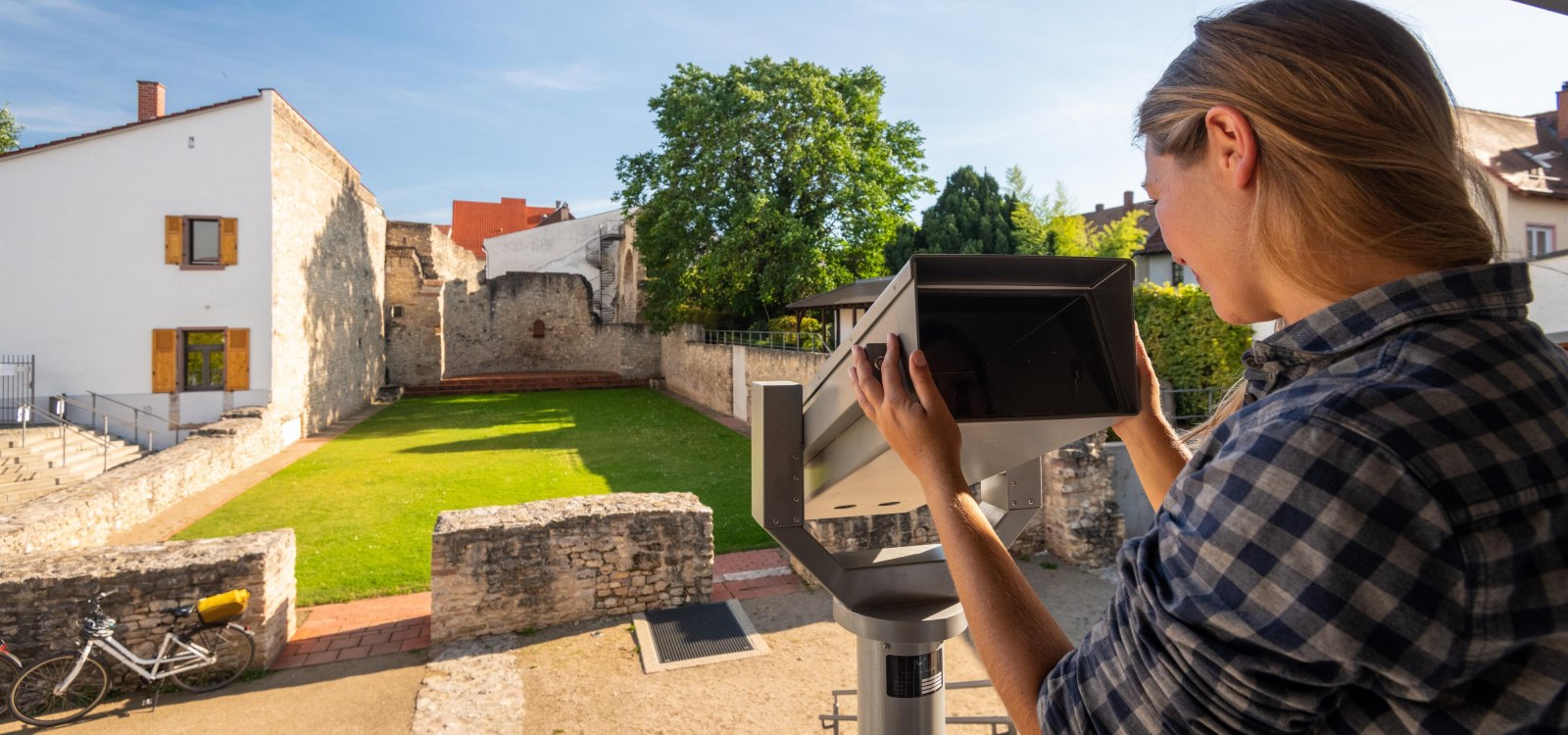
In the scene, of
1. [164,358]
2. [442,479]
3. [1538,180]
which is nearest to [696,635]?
[442,479]

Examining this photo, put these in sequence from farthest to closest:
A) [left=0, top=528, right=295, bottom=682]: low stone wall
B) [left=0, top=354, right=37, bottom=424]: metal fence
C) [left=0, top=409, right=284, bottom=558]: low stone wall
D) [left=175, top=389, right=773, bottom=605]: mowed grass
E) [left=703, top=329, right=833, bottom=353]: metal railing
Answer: [left=703, top=329, right=833, bottom=353]: metal railing, [left=0, top=354, right=37, bottom=424]: metal fence, [left=175, top=389, right=773, bottom=605]: mowed grass, [left=0, top=409, right=284, bottom=558]: low stone wall, [left=0, top=528, right=295, bottom=682]: low stone wall

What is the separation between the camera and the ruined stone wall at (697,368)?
70.7 ft

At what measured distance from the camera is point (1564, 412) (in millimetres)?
762

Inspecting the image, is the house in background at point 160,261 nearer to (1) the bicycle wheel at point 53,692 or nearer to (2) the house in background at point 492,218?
(1) the bicycle wheel at point 53,692

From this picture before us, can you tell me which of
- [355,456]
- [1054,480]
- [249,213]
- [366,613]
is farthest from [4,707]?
[249,213]

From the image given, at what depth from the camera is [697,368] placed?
2445 centimetres

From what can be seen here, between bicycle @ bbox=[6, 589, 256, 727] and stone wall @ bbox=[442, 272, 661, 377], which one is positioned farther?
stone wall @ bbox=[442, 272, 661, 377]

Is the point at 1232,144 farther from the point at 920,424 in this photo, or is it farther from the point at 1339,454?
the point at 920,424

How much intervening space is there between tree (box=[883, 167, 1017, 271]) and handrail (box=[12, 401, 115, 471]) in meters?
21.5

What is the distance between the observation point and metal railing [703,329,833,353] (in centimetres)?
1725

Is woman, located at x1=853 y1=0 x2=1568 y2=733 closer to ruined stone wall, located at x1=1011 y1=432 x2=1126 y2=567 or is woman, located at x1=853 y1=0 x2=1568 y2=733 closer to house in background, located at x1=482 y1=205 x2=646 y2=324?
ruined stone wall, located at x1=1011 y1=432 x2=1126 y2=567

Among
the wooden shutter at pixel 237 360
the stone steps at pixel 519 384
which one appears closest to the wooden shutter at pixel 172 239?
the wooden shutter at pixel 237 360

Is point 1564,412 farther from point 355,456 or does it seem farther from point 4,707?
point 355,456

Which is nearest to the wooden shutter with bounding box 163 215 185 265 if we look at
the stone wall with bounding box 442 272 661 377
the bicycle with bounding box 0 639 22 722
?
the bicycle with bounding box 0 639 22 722
